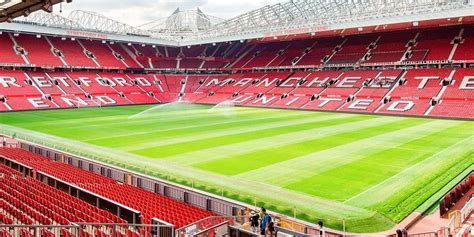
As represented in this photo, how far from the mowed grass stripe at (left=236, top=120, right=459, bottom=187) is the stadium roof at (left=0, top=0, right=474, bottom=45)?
18.7 m

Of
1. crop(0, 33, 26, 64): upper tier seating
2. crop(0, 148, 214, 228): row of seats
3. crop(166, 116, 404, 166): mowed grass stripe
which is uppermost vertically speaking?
crop(0, 33, 26, 64): upper tier seating

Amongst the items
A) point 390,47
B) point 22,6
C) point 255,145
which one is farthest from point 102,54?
point 22,6

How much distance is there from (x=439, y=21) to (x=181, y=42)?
41.1m

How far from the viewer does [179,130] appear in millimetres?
32781

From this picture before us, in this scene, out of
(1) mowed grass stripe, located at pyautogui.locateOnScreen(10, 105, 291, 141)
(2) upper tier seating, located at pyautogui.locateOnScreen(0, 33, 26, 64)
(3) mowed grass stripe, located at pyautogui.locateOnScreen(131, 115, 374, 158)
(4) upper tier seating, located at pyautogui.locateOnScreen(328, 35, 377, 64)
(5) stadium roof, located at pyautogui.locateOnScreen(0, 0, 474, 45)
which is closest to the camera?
(3) mowed grass stripe, located at pyautogui.locateOnScreen(131, 115, 374, 158)

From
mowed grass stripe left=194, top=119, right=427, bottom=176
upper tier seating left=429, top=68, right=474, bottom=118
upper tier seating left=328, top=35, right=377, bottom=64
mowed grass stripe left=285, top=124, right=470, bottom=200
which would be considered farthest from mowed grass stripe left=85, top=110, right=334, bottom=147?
upper tier seating left=328, top=35, right=377, bottom=64

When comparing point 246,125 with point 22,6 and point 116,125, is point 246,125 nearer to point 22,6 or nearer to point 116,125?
point 116,125

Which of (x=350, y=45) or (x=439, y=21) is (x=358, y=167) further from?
(x=350, y=45)

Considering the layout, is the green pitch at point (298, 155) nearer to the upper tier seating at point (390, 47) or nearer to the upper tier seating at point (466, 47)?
the upper tier seating at point (466, 47)

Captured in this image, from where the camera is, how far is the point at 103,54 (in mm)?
67438

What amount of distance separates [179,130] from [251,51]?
1746 inches

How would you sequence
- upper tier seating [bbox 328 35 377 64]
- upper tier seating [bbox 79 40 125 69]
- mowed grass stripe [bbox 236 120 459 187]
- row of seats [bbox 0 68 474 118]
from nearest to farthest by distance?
mowed grass stripe [bbox 236 120 459 187], row of seats [bbox 0 68 474 118], upper tier seating [bbox 328 35 377 64], upper tier seating [bbox 79 40 125 69]

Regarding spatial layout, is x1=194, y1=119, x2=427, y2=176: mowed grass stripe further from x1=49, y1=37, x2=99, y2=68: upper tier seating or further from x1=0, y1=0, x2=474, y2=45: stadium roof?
x1=49, y1=37, x2=99, y2=68: upper tier seating

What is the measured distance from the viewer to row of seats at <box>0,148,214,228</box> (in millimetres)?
12078
